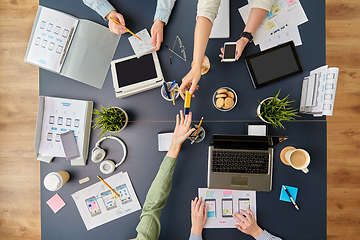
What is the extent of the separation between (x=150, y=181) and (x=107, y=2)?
1.23 meters

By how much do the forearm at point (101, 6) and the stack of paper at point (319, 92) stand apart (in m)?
1.35

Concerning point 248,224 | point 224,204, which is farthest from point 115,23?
point 248,224

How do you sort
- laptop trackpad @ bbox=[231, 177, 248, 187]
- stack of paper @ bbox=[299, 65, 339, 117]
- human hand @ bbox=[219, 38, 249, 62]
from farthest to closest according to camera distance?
human hand @ bbox=[219, 38, 249, 62] < laptop trackpad @ bbox=[231, 177, 248, 187] < stack of paper @ bbox=[299, 65, 339, 117]

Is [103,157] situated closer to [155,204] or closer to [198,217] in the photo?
[155,204]

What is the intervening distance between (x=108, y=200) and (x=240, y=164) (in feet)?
2.90

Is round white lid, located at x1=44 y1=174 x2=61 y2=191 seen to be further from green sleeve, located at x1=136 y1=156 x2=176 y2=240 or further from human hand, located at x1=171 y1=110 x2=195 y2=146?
human hand, located at x1=171 y1=110 x2=195 y2=146

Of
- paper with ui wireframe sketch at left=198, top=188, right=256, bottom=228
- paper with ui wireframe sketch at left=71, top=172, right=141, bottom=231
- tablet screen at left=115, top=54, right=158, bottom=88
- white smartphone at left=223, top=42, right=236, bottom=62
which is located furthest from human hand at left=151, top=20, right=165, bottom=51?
paper with ui wireframe sketch at left=198, top=188, right=256, bottom=228

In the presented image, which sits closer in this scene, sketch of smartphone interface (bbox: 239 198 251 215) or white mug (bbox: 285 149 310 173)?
white mug (bbox: 285 149 310 173)

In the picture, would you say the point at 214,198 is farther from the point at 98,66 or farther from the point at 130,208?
the point at 98,66

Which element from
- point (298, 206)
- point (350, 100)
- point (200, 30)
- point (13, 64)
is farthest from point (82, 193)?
point (350, 100)

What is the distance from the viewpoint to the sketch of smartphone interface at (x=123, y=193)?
120 cm

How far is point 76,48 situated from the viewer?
4.09 feet

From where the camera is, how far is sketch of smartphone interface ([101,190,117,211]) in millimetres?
1205

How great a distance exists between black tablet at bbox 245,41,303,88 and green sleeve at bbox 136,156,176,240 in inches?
30.3
